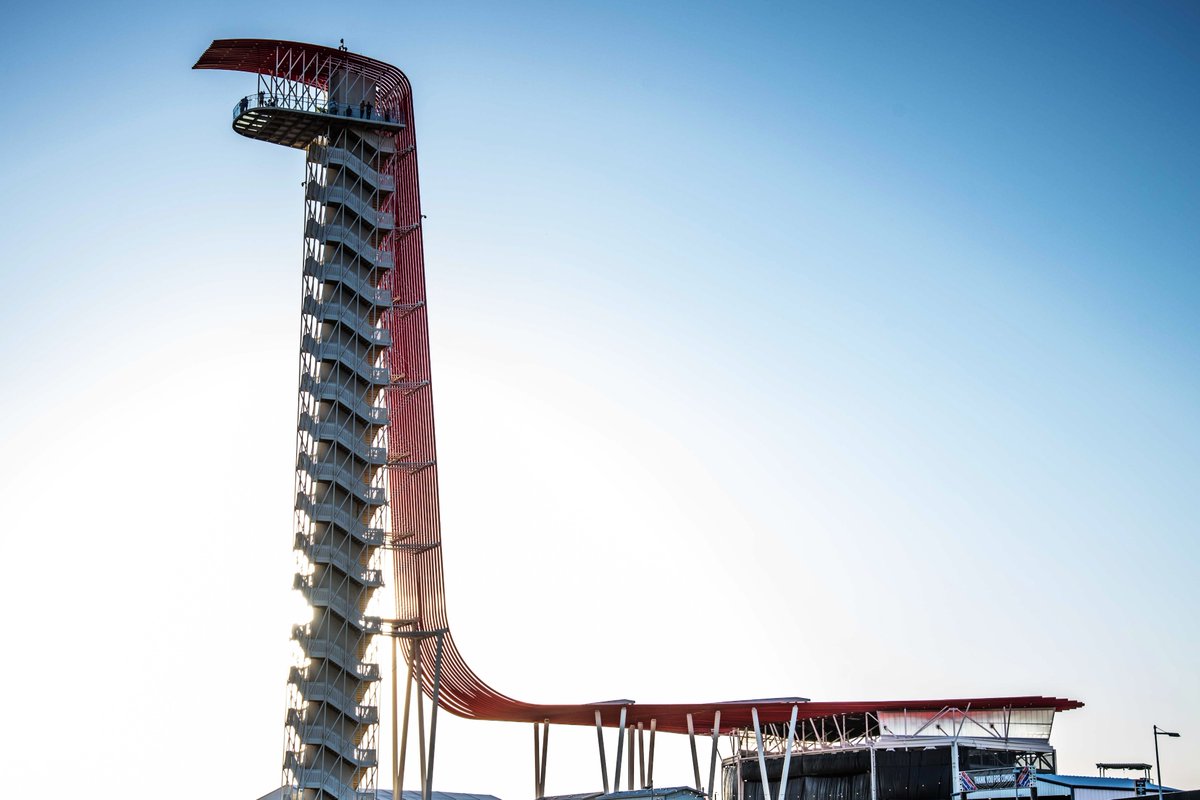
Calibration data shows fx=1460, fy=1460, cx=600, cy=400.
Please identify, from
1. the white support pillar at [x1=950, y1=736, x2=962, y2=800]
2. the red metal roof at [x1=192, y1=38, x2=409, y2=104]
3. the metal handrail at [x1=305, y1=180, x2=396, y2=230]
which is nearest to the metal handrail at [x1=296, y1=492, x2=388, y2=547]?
the metal handrail at [x1=305, y1=180, x2=396, y2=230]

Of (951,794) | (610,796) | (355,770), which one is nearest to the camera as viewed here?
(610,796)

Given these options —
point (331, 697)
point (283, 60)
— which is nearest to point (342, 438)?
point (331, 697)

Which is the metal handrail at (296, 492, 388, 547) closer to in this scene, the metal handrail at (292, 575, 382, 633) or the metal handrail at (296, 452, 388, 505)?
the metal handrail at (296, 452, 388, 505)

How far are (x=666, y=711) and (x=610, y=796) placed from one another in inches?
564

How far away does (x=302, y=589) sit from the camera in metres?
65.8

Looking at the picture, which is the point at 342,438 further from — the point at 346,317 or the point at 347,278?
the point at 347,278

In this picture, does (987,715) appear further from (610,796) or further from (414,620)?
(414,620)

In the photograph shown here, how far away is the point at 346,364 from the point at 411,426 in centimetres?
515

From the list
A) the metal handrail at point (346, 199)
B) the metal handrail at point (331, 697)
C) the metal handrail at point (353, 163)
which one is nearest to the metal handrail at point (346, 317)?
the metal handrail at point (346, 199)

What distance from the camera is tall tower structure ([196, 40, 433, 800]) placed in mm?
64812

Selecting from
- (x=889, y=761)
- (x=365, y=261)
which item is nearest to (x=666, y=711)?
(x=889, y=761)

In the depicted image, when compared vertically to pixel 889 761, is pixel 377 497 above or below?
above

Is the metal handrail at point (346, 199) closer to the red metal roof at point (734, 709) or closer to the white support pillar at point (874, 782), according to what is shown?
the red metal roof at point (734, 709)

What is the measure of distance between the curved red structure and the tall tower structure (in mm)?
95
